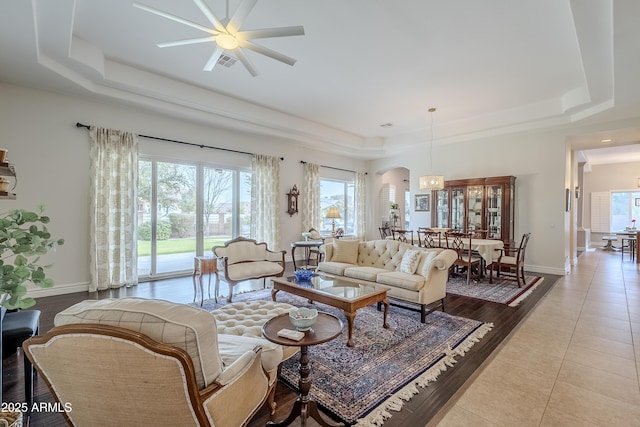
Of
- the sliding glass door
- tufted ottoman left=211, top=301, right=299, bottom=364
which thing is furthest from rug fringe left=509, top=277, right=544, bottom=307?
the sliding glass door

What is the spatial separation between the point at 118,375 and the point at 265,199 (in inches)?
236

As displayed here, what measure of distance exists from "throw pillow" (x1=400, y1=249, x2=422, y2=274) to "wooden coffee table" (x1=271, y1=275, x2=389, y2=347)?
2.02ft

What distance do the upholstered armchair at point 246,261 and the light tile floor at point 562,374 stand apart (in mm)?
3116

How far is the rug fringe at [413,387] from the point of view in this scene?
190cm

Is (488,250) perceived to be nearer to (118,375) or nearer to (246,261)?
(246,261)

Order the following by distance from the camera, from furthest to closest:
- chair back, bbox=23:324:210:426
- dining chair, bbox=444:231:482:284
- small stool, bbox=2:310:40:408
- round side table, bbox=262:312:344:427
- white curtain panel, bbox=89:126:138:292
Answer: dining chair, bbox=444:231:482:284, white curtain panel, bbox=89:126:138:292, small stool, bbox=2:310:40:408, round side table, bbox=262:312:344:427, chair back, bbox=23:324:210:426

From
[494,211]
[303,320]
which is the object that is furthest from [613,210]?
[303,320]

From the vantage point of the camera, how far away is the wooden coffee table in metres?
2.90

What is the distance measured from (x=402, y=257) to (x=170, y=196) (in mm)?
4606

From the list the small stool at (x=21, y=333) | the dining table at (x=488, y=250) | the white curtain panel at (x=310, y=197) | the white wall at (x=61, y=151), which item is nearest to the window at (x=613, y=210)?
the dining table at (x=488, y=250)

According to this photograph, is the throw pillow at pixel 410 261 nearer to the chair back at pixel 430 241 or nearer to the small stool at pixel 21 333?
the chair back at pixel 430 241

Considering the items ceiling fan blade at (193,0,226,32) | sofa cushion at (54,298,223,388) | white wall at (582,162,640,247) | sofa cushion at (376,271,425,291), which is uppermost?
ceiling fan blade at (193,0,226,32)

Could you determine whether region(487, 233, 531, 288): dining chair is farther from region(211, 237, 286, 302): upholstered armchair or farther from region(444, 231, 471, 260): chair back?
region(211, 237, 286, 302): upholstered armchair

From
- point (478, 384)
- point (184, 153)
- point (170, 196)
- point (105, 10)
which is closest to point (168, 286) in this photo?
point (170, 196)
